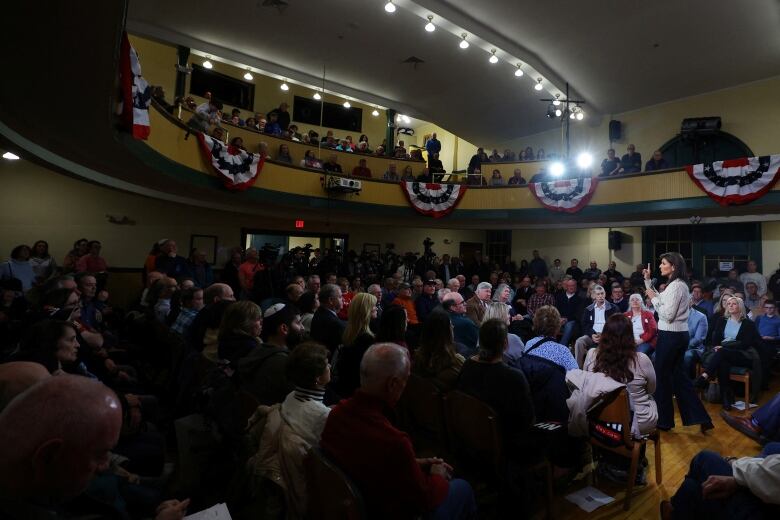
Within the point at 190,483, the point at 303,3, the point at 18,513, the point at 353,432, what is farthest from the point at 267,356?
the point at 303,3

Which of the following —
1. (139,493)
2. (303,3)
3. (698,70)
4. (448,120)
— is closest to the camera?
(139,493)

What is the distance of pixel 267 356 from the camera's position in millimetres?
2275

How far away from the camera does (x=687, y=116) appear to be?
1053cm

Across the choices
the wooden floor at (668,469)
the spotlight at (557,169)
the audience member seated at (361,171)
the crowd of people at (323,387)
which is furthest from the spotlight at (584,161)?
the wooden floor at (668,469)

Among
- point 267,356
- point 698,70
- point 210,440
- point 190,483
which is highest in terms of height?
point 698,70

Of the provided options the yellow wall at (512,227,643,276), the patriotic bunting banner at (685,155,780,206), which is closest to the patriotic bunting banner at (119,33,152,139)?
the patriotic bunting banner at (685,155,780,206)

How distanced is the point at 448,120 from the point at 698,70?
6598 millimetres

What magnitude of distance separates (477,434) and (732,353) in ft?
13.9

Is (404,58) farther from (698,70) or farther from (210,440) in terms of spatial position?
(210,440)

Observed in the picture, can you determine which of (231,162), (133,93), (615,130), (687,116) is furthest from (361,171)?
(687,116)

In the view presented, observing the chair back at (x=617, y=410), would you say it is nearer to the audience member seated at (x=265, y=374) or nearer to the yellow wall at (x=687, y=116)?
the audience member seated at (x=265, y=374)

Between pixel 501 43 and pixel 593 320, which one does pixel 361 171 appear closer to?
pixel 501 43

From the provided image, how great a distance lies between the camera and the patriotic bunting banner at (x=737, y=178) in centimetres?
717

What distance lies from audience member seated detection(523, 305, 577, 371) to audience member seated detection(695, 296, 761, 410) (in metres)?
3.09
